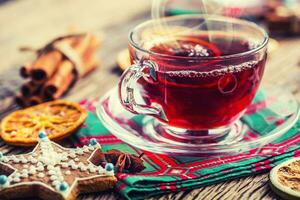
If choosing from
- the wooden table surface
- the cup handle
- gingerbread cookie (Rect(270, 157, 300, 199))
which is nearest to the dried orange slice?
the wooden table surface

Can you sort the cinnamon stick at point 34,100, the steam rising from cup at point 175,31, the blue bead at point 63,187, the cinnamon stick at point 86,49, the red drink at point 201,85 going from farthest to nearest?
the cinnamon stick at point 86,49 < the cinnamon stick at point 34,100 < the steam rising from cup at point 175,31 < the red drink at point 201,85 < the blue bead at point 63,187

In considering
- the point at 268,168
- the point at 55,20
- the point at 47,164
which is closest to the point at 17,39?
the point at 55,20

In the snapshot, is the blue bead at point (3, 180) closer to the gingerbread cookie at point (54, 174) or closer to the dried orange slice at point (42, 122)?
the gingerbread cookie at point (54, 174)

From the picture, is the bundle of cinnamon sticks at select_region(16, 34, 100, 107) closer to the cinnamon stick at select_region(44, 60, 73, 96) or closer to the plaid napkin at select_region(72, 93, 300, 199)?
the cinnamon stick at select_region(44, 60, 73, 96)

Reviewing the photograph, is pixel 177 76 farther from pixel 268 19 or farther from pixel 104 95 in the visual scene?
pixel 268 19

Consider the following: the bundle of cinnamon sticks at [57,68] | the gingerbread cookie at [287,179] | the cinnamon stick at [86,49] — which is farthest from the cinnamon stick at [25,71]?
the gingerbread cookie at [287,179]

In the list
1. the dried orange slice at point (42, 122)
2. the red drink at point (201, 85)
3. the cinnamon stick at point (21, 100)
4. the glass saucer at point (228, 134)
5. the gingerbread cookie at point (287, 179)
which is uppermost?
the red drink at point (201, 85)
